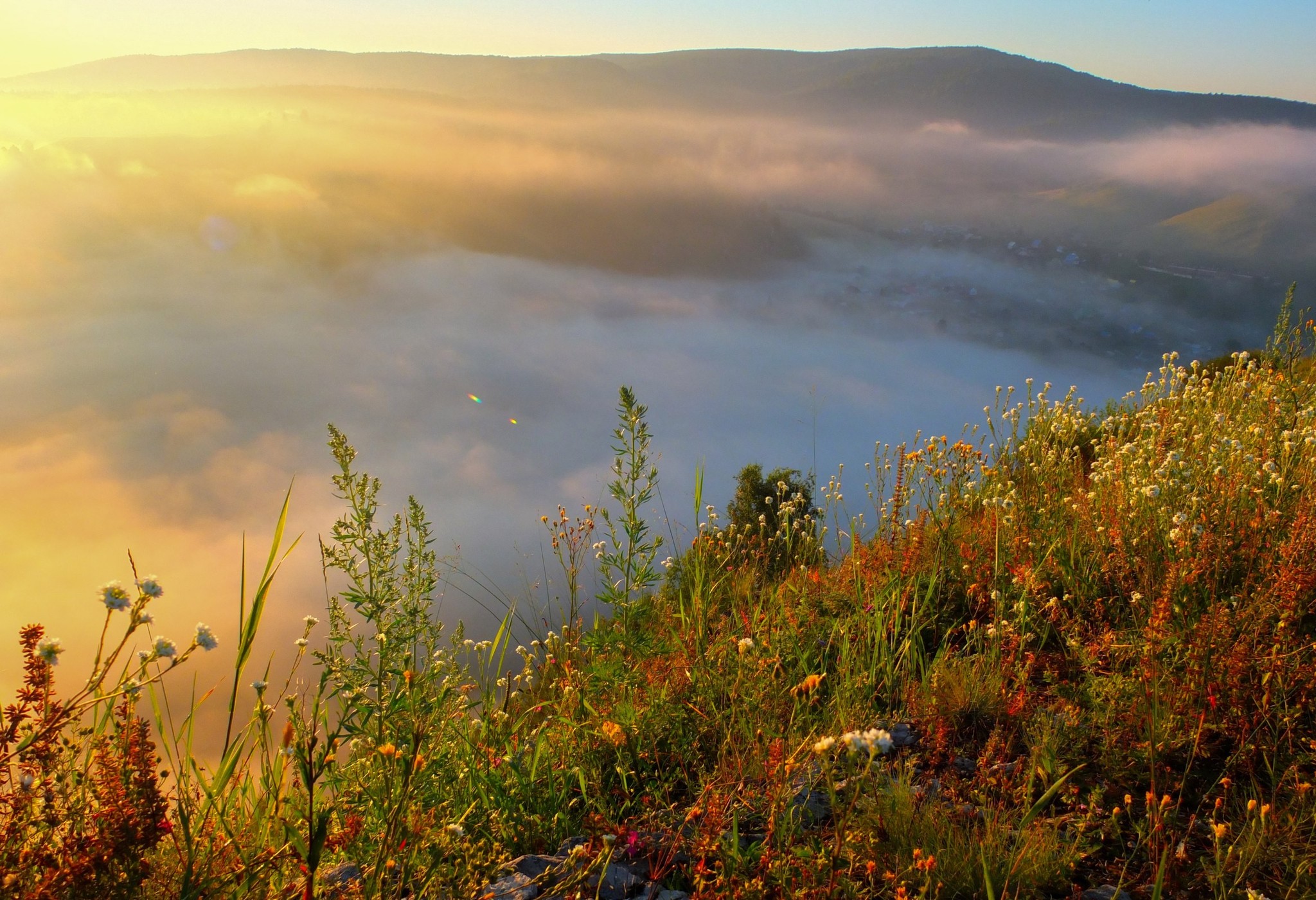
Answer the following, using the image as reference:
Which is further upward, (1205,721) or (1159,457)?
(1159,457)

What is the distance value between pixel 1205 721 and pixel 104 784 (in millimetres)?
3934

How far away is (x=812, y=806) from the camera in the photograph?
2826 millimetres

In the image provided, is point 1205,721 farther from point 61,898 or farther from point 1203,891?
point 61,898

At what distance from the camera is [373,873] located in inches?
85.8

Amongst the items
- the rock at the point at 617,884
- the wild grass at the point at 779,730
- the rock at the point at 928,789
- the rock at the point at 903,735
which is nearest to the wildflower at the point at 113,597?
the wild grass at the point at 779,730

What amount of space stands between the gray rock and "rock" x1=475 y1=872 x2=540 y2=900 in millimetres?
921

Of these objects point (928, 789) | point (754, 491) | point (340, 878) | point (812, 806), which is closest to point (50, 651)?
point (340, 878)

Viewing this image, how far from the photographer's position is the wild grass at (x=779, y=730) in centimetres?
228

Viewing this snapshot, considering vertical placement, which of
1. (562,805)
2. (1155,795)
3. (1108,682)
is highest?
(1108,682)

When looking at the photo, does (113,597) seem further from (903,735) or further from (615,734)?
(903,735)

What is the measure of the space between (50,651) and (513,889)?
1.53m

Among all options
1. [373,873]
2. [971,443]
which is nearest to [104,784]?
[373,873]

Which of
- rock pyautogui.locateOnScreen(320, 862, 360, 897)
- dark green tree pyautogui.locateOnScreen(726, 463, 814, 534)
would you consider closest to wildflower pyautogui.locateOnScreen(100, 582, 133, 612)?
rock pyautogui.locateOnScreen(320, 862, 360, 897)

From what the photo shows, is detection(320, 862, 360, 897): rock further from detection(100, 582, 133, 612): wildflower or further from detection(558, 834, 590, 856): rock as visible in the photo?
detection(100, 582, 133, 612): wildflower
